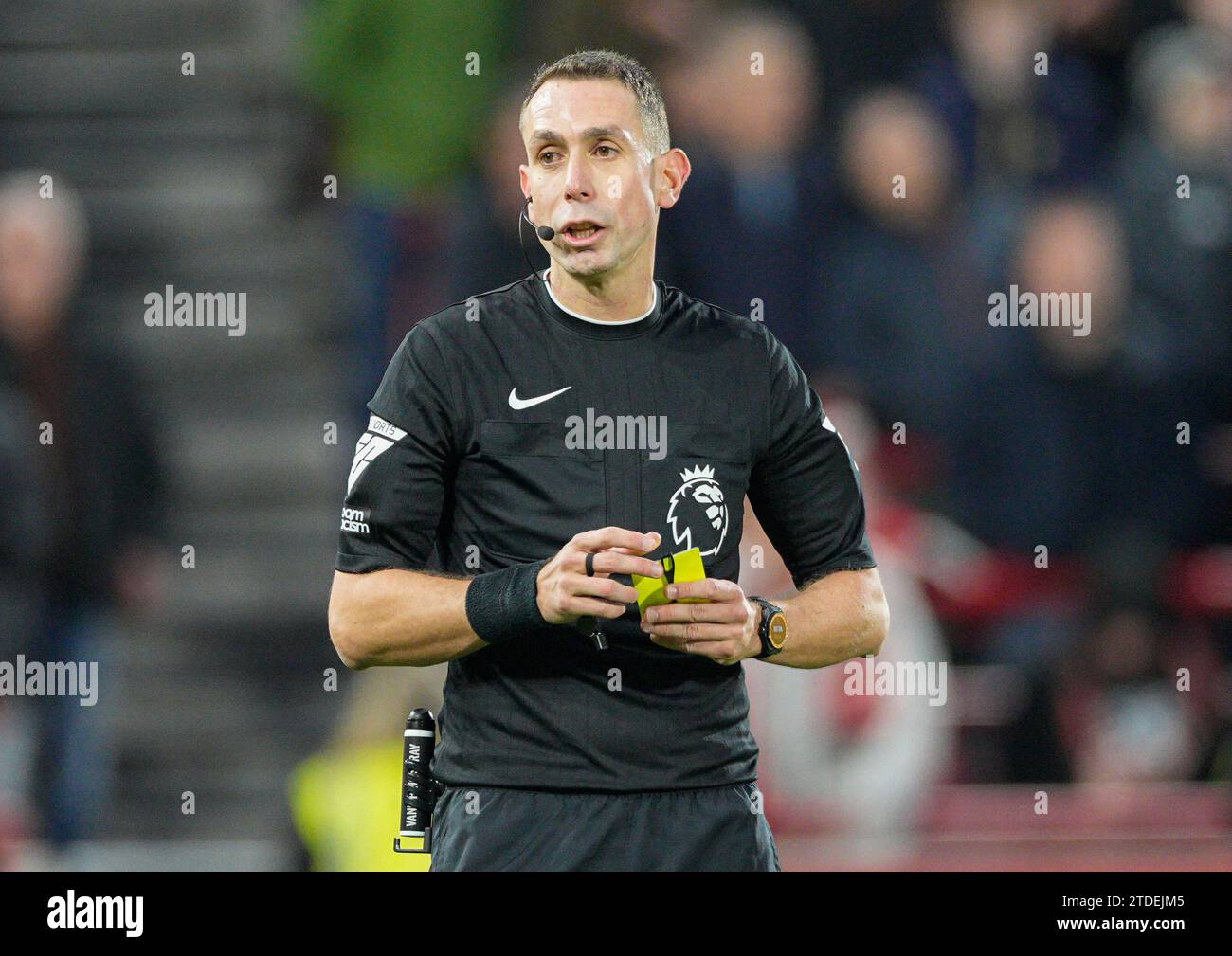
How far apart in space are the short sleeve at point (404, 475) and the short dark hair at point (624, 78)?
458 mm

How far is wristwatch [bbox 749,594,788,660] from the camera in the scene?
8.09 feet

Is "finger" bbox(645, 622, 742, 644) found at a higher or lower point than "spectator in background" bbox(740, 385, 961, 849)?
higher

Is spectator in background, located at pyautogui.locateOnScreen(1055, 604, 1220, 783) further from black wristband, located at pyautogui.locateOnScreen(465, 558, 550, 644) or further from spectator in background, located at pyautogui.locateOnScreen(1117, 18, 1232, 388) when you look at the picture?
black wristband, located at pyautogui.locateOnScreen(465, 558, 550, 644)

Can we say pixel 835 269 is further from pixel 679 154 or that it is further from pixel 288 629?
pixel 679 154

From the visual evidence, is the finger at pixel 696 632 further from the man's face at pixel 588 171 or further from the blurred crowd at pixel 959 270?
the blurred crowd at pixel 959 270

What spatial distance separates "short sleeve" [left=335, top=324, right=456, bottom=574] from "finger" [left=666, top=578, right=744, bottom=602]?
0.40 meters

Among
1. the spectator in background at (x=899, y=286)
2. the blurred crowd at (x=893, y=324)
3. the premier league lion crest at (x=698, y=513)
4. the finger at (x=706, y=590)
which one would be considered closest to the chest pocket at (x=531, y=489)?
the premier league lion crest at (x=698, y=513)

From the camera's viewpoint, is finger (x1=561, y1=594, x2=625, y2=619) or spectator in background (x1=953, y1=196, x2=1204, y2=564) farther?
A: spectator in background (x1=953, y1=196, x2=1204, y2=564)

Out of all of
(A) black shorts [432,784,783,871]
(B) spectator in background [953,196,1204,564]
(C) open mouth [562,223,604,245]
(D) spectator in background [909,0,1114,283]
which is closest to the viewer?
(A) black shorts [432,784,783,871]

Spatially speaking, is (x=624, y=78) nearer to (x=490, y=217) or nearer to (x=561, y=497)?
(x=561, y=497)

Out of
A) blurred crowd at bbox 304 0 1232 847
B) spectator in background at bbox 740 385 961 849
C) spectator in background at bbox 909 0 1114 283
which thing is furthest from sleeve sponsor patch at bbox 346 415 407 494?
spectator in background at bbox 909 0 1114 283

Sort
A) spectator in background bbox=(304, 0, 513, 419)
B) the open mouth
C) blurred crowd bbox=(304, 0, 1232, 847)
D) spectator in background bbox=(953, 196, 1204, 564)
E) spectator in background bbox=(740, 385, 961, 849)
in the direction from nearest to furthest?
the open mouth, spectator in background bbox=(740, 385, 961, 849), blurred crowd bbox=(304, 0, 1232, 847), spectator in background bbox=(953, 196, 1204, 564), spectator in background bbox=(304, 0, 513, 419)

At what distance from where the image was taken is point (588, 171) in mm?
2523
